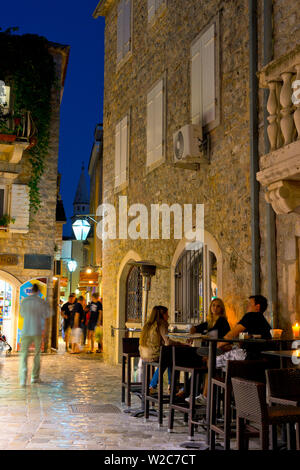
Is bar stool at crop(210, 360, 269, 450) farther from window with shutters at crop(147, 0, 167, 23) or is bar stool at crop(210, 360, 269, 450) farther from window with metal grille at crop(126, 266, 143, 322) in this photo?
window with shutters at crop(147, 0, 167, 23)

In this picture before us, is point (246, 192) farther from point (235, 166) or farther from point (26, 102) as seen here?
point (26, 102)

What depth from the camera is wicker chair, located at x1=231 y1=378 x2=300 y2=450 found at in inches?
151

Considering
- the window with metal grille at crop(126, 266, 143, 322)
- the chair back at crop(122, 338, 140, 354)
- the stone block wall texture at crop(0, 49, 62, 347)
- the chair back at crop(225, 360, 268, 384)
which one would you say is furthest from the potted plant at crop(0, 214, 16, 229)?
the chair back at crop(225, 360, 268, 384)

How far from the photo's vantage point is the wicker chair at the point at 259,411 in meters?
3.84

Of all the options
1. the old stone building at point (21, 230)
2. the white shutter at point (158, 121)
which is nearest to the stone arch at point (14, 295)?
the old stone building at point (21, 230)

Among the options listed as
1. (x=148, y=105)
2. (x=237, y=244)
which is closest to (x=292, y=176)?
(x=237, y=244)

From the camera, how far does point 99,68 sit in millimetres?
99000

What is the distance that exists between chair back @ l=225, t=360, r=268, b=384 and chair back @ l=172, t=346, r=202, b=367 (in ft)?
4.95

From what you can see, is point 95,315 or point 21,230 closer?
point 95,315

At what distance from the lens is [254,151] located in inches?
301

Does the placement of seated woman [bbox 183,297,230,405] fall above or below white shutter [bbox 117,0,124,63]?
below

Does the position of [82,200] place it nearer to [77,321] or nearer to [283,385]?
[77,321]

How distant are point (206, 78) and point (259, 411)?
6737mm

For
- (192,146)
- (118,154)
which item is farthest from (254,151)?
(118,154)
